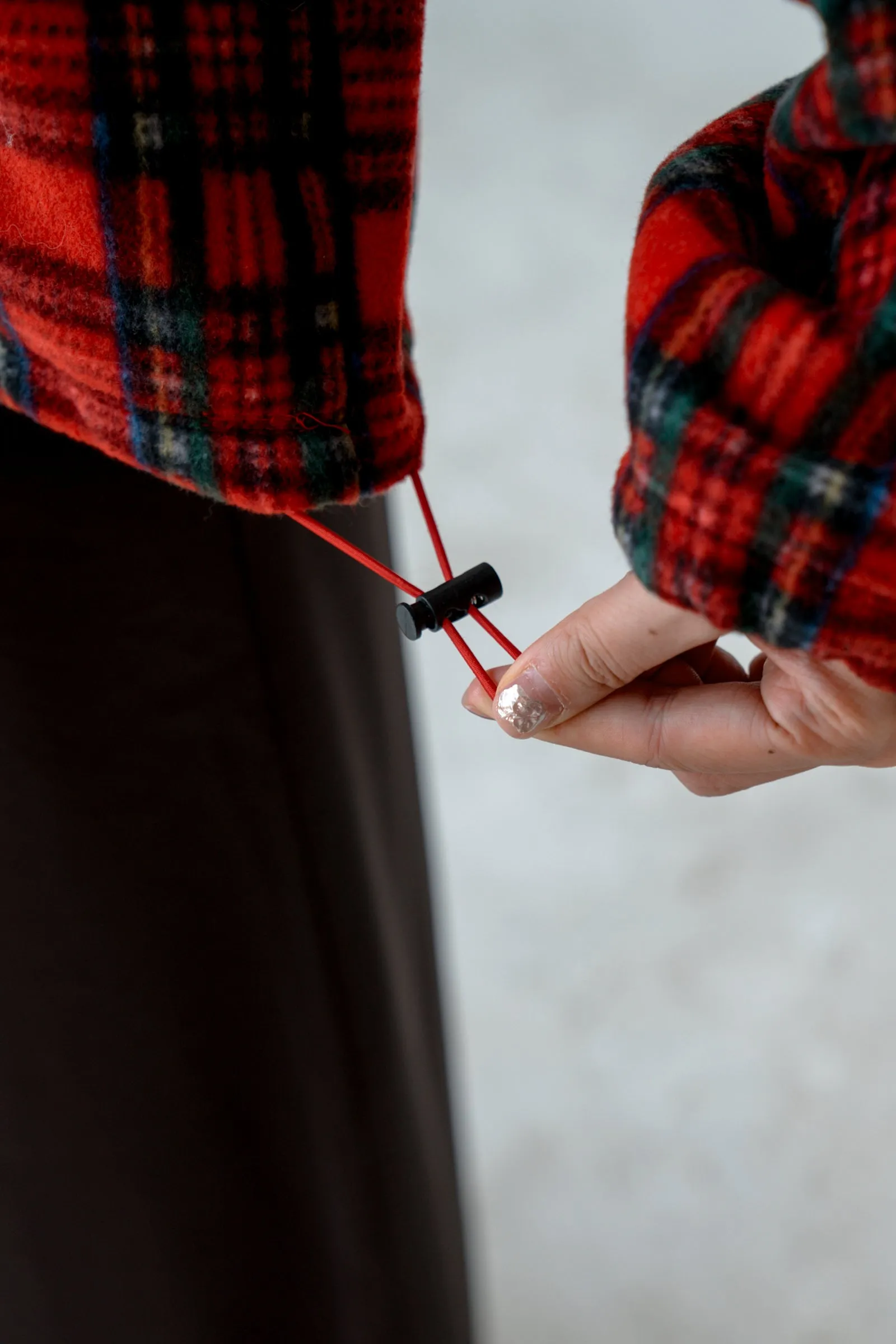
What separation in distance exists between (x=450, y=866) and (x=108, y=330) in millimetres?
1047

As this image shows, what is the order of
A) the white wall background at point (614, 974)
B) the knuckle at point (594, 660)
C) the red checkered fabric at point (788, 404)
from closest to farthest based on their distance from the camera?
1. the red checkered fabric at point (788, 404)
2. the knuckle at point (594, 660)
3. the white wall background at point (614, 974)

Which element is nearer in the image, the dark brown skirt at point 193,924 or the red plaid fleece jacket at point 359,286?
the red plaid fleece jacket at point 359,286

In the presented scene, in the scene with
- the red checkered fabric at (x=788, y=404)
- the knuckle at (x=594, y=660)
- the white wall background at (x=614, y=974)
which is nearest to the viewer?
the red checkered fabric at (x=788, y=404)

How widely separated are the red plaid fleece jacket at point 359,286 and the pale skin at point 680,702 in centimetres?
4

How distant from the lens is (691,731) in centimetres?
49

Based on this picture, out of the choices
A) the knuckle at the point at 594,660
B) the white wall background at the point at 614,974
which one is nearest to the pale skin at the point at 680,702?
the knuckle at the point at 594,660

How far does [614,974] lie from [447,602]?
0.86 meters

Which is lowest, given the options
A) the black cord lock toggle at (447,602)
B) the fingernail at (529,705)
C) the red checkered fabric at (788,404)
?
the fingernail at (529,705)

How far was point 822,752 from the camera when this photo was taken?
0.45 meters

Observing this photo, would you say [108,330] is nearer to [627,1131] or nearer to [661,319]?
[661,319]

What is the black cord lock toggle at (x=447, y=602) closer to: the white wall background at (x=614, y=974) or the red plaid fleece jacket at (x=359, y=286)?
the red plaid fleece jacket at (x=359, y=286)

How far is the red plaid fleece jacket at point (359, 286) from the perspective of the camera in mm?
366

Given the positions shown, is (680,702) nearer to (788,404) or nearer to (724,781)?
(724,781)

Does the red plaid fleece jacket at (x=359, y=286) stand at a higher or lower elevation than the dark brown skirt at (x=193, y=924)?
higher
